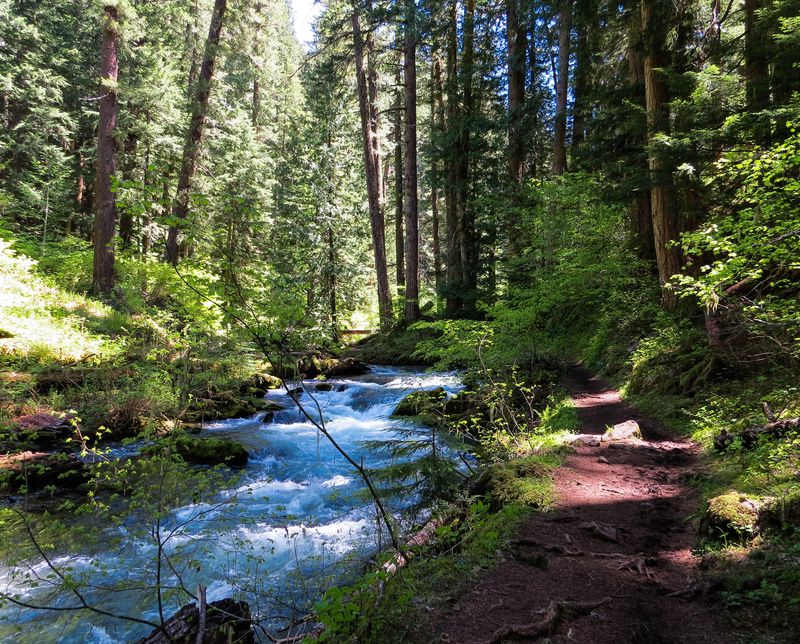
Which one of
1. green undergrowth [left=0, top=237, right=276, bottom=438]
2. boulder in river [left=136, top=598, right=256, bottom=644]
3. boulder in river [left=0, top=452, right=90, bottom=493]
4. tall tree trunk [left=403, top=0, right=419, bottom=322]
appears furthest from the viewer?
tall tree trunk [left=403, top=0, right=419, bottom=322]

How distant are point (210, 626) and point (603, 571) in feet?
9.63

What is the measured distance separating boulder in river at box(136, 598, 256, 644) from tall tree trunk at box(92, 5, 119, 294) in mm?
12605

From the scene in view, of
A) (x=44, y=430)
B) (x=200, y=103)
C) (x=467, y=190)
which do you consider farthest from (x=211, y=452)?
(x=467, y=190)

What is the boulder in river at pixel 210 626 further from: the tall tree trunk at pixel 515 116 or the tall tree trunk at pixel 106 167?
the tall tree trunk at pixel 515 116

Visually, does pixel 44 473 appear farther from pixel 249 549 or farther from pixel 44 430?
pixel 249 549

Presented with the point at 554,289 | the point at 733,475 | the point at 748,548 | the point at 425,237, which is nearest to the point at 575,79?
the point at 554,289

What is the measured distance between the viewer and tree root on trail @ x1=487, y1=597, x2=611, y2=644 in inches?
→ 102

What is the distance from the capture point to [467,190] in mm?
19547

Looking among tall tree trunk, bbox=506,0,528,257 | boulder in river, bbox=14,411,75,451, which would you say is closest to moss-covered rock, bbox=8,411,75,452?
boulder in river, bbox=14,411,75,451

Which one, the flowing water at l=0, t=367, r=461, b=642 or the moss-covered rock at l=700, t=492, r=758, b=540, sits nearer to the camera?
the moss-covered rock at l=700, t=492, r=758, b=540

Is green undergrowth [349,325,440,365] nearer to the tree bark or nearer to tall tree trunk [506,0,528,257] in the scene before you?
tall tree trunk [506,0,528,257]

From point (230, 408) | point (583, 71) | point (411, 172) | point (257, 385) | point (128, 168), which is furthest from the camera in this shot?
point (128, 168)

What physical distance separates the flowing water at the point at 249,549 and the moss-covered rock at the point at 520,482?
1284 millimetres

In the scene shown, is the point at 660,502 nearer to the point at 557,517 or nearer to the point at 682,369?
the point at 557,517
